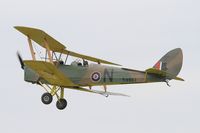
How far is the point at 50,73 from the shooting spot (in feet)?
96.5

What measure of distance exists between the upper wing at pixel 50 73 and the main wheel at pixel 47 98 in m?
0.65

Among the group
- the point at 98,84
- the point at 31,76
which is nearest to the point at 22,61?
the point at 31,76

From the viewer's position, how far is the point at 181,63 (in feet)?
98.4

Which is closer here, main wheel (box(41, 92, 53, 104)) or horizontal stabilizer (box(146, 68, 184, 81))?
horizontal stabilizer (box(146, 68, 184, 81))

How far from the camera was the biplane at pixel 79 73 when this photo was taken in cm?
2938

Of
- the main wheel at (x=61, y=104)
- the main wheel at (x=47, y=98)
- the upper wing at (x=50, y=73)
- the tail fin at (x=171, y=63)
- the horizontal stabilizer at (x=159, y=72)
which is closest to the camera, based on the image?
the upper wing at (x=50, y=73)

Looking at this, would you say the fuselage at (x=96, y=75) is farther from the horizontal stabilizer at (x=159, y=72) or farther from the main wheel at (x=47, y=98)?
the main wheel at (x=47, y=98)

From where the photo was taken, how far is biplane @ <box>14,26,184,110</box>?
96.4ft

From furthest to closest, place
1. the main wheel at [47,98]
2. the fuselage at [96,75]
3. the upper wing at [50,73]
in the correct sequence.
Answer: the main wheel at [47,98]
the fuselage at [96,75]
the upper wing at [50,73]

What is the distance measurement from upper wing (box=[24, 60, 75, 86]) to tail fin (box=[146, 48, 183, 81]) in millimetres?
3539

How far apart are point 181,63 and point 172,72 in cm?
56

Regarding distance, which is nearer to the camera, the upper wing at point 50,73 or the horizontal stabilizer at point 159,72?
the upper wing at point 50,73

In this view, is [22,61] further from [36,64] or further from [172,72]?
[172,72]

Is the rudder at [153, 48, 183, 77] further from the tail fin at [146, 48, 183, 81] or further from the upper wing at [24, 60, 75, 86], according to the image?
the upper wing at [24, 60, 75, 86]
